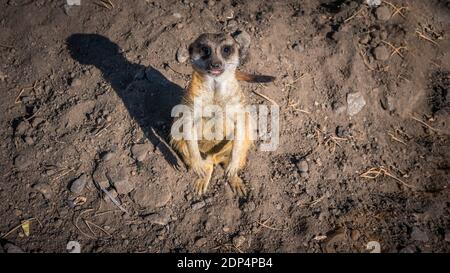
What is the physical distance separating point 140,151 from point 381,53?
2.95 m

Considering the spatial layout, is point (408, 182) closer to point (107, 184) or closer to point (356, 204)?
point (356, 204)

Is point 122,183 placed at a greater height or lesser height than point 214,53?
lesser

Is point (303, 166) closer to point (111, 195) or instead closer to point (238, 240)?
point (238, 240)

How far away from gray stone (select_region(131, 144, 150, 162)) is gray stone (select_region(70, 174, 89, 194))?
516 millimetres

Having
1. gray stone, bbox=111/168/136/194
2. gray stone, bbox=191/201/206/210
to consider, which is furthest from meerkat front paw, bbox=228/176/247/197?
gray stone, bbox=111/168/136/194

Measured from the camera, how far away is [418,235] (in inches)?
128

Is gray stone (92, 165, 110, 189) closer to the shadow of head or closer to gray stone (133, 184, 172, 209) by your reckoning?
gray stone (133, 184, 172, 209)

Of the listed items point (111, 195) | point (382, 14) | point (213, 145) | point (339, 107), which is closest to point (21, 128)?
point (111, 195)

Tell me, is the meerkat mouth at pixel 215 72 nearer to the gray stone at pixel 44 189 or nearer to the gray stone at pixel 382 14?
the gray stone at pixel 44 189

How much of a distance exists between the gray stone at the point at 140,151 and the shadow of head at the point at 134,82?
0.11 m

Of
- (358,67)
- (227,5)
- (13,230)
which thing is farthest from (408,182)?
(13,230)

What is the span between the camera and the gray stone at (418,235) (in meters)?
3.25

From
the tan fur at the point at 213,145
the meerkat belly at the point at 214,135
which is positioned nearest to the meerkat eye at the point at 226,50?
the tan fur at the point at 213,145

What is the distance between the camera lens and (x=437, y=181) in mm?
3664
